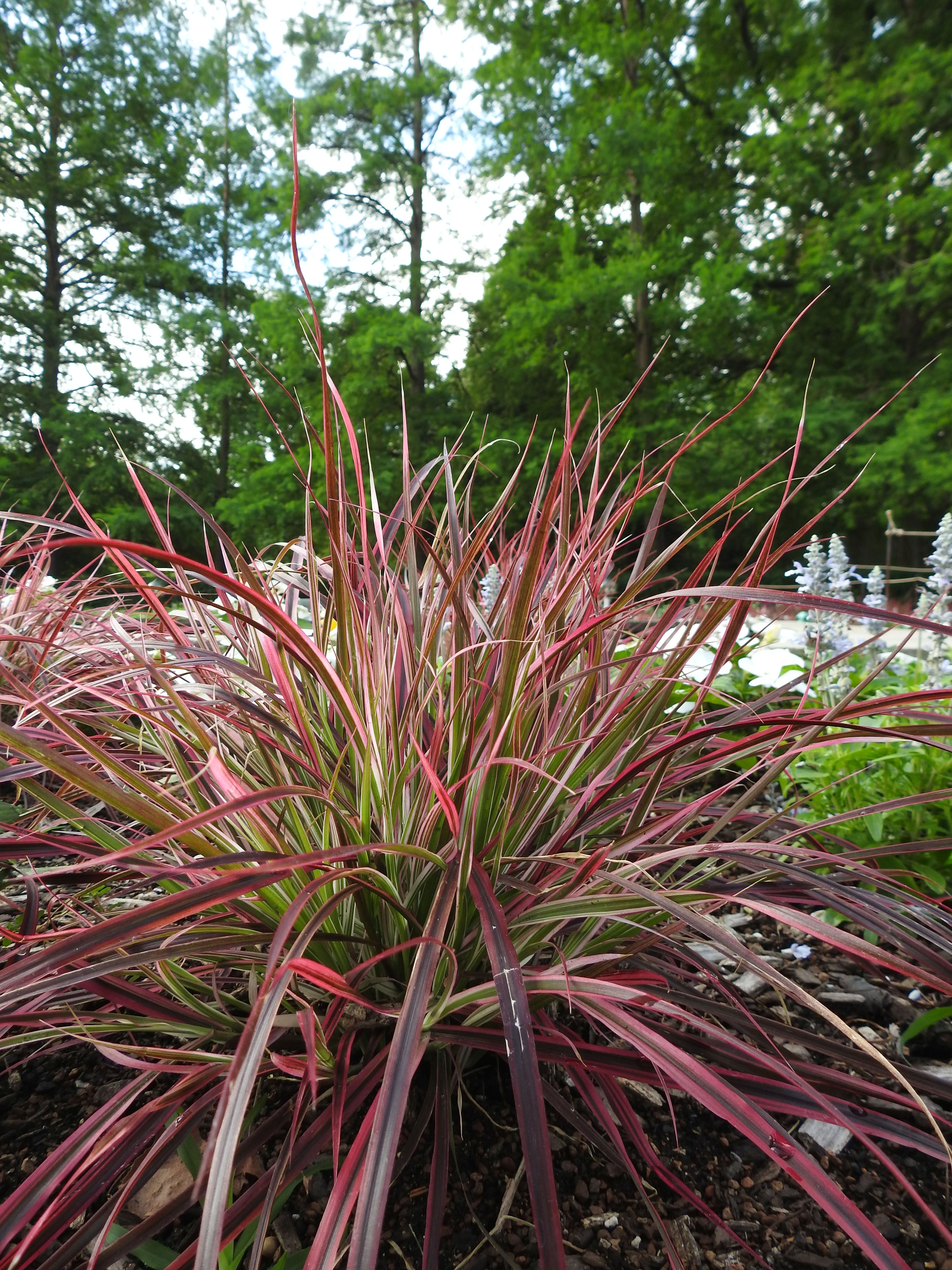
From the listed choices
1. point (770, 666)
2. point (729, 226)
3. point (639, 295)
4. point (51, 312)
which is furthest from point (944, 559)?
point (51, 312)

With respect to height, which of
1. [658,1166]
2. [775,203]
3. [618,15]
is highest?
[618,15]

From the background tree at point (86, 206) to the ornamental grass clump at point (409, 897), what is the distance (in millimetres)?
12594

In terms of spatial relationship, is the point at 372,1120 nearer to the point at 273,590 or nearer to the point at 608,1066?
the point at 608,1066

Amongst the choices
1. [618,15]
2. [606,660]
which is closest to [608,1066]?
[606,660]

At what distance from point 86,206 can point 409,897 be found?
16549mm

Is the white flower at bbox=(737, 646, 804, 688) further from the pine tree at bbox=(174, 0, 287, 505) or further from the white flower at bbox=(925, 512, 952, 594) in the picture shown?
the pine tree at bbox=(174, 0, 287, 505)

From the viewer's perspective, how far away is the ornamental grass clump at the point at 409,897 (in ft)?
1.73

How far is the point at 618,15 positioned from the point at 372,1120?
49.9 ft

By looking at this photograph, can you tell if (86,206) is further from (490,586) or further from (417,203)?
(490,586)

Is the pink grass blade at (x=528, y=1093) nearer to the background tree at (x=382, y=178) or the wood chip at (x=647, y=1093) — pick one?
the wood chip at (x=647, y=1093)

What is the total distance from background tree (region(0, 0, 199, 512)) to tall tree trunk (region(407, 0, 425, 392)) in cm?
464

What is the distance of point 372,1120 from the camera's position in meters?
0.57

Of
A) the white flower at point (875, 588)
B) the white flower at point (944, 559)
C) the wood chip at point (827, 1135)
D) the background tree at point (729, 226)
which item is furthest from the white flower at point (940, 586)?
the background tree at point (729, 226)

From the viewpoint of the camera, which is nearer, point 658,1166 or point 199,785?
point 658,1166
